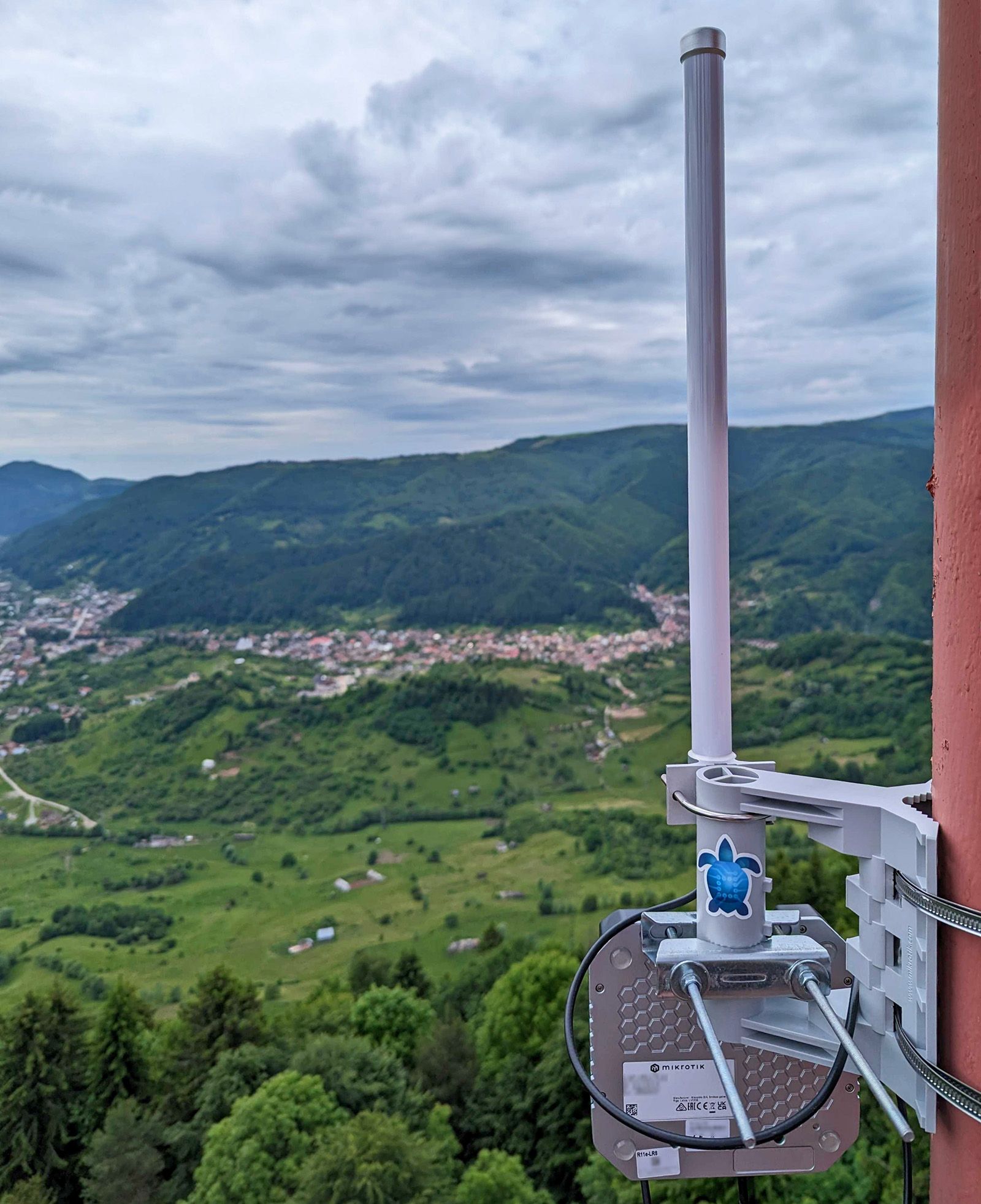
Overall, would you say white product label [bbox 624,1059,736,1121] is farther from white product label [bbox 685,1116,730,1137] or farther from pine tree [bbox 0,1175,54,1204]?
pine tree [bbox 0,1175,54,1204]

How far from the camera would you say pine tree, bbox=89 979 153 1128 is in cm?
1906

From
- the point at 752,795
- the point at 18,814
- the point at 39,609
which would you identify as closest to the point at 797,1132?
the point at 752,795

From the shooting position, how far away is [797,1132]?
1.95m

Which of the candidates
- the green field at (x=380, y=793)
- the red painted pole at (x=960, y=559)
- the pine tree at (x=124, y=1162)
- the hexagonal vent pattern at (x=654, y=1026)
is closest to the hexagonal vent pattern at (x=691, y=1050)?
the hexagonal vent pattern at (x=654, y=1026)

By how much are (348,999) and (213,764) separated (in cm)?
6209

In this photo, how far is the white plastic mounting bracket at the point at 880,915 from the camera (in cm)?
154

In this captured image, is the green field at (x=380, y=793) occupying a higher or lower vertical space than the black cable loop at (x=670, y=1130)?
lower

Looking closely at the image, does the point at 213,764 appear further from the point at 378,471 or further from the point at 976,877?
the point at 378,471

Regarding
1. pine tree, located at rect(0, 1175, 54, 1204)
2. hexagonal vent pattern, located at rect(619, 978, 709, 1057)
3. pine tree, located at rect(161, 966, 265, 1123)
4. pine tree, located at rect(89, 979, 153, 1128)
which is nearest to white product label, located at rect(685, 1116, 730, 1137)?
hexagonal vent pattern, located at rect(619, 978, 709, 1057)

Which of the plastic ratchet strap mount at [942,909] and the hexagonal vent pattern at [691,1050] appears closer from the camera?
the plastic ratchet strap mount at [942,909]

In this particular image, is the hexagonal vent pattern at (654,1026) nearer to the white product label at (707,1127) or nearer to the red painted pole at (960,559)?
the white product label at (707,1127)

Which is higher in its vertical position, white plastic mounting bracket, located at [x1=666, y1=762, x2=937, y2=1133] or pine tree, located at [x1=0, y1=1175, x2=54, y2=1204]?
white plastic mounting bracket, located at [x1=666, y1=762, x2=937, y2=1133]

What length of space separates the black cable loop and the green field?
39311 millimetres

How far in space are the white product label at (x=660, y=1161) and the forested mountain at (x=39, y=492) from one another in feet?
564
